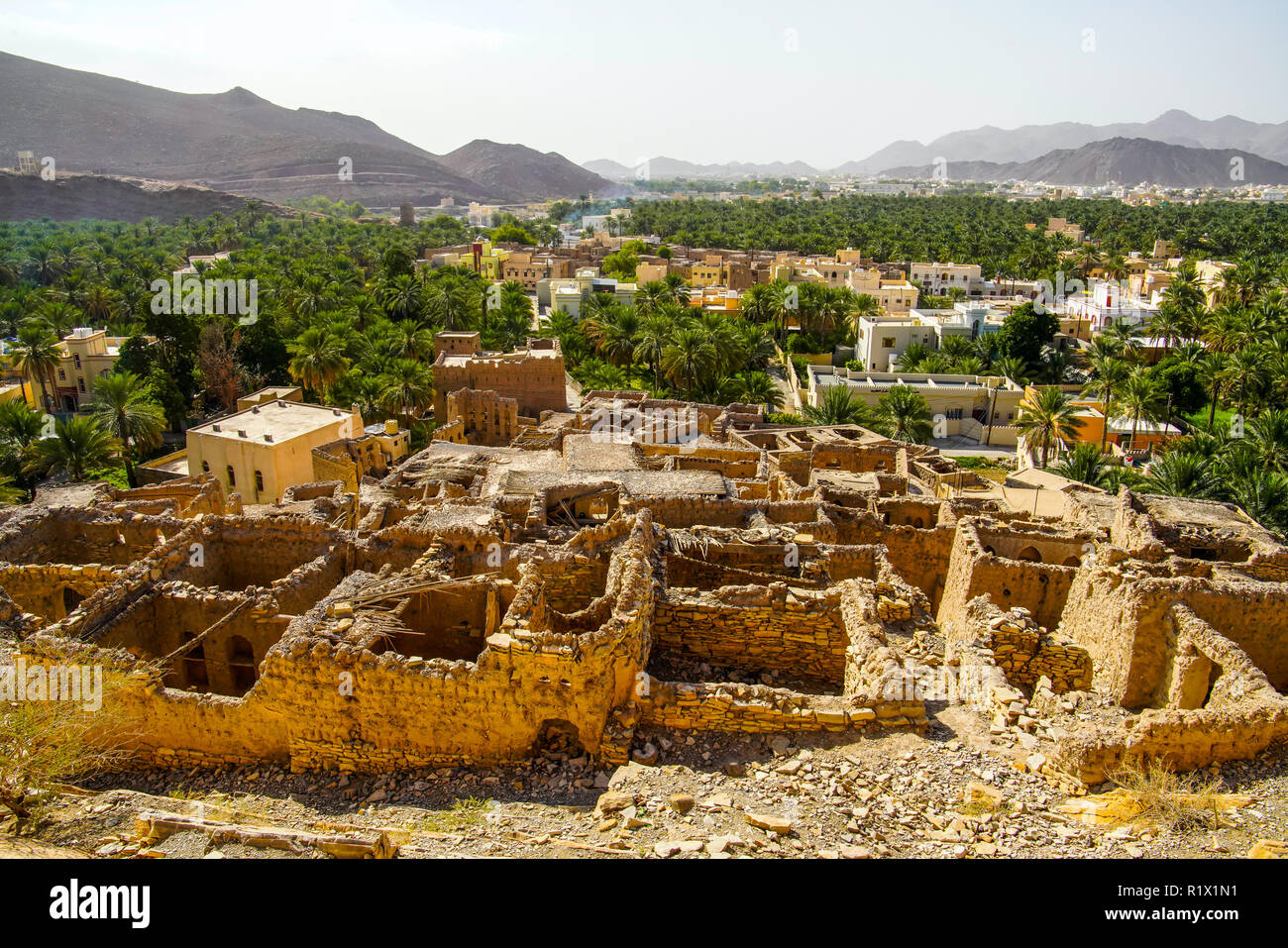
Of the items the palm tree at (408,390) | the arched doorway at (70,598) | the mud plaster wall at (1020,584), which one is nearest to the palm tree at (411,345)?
the palm tree at (408,390)

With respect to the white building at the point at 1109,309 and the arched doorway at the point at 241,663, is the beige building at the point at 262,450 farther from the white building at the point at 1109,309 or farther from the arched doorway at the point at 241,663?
the white building at the point at 1109,309

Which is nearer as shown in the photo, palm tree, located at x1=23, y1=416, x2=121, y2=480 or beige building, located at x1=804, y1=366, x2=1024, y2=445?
palm tree, located at x1=23, y1=416, x2=121, y2=480

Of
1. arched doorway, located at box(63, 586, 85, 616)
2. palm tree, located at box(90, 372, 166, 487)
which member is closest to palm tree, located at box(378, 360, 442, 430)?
palm tree, located at box(90, 372, 166, 487)

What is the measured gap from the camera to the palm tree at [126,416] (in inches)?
1572

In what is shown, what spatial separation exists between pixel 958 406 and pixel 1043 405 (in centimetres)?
1169

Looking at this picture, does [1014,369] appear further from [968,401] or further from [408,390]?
[408,390]

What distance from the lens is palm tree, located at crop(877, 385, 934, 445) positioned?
46.1 metres

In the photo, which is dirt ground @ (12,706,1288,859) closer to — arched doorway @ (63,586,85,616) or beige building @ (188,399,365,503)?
arched doorway @ (63,586,85,616)

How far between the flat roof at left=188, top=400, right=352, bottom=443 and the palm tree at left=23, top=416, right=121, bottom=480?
388cm

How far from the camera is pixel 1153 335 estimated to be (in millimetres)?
71938

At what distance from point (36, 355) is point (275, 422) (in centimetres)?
2106

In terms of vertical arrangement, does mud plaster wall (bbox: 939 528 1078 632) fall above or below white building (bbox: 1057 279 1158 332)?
below
